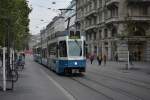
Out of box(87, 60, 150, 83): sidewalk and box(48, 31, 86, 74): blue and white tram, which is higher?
box(48, 31, 86, 74): blue and white tram

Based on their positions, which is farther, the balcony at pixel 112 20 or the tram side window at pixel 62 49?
the balcony at pixel 112 20

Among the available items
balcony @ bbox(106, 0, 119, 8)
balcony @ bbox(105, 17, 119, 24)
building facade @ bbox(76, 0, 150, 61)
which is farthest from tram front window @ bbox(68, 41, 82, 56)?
balcony @ bbox(106, 0, 119, 8)

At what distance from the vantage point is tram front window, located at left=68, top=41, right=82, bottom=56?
31516mm

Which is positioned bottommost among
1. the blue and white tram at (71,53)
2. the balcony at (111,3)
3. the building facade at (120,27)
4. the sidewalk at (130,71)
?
the sidewalk at (130,71)

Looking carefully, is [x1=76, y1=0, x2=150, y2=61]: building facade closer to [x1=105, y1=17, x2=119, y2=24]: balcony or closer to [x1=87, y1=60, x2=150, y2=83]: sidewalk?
[x1=105, y1=17, x2=119, y2=24]: balcony

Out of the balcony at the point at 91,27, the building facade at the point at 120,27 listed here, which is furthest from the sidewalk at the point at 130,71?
the balcony at the point at 91,27

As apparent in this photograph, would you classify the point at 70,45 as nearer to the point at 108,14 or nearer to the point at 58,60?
the point at 58,60

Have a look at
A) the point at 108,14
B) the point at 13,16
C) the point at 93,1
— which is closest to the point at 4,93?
the point at 13,16

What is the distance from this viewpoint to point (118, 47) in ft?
243

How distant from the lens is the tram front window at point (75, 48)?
31516 millimetres

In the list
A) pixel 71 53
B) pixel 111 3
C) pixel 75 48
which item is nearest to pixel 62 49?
pixel 71 53

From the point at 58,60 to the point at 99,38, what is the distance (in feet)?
187

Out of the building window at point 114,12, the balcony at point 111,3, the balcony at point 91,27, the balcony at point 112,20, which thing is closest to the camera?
the balcony at point 111,3

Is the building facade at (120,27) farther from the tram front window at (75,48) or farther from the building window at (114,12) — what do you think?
the tram front window at (75,48)
